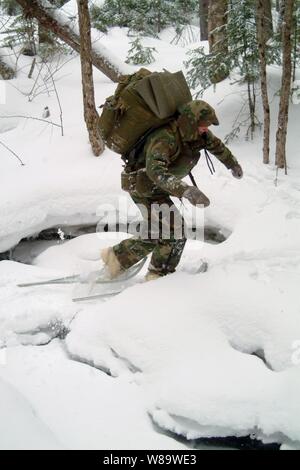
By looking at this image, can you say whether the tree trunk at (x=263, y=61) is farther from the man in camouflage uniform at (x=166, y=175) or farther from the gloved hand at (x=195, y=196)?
the gloved hand at (x=195, y=196)

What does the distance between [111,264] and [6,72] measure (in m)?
8.76

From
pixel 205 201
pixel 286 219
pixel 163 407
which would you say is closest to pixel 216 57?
pixel 286 219

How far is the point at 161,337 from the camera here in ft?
10.3

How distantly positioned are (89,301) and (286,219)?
2262 mm

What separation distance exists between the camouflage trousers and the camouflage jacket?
15 cm

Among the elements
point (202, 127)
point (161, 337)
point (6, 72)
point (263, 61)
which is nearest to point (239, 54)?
point (263, 61)

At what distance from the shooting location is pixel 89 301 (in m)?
4.01

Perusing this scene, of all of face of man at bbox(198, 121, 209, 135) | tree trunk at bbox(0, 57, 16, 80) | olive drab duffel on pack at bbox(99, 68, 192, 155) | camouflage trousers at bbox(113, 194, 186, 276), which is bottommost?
camouflage trousers at bbox(113, 194, 186, 276)

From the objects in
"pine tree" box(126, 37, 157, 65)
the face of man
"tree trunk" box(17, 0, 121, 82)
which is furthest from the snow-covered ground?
"pine tree" box(126, 37, 157, 65)

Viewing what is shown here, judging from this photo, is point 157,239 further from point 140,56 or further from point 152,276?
point 140,56

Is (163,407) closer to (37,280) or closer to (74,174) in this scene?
(37,280)

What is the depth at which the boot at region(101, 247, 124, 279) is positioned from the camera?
4078 millimetres

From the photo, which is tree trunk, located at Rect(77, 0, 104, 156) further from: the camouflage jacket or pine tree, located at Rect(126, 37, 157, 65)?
pine tree, located at Rect(126, 37, 157, 65)
